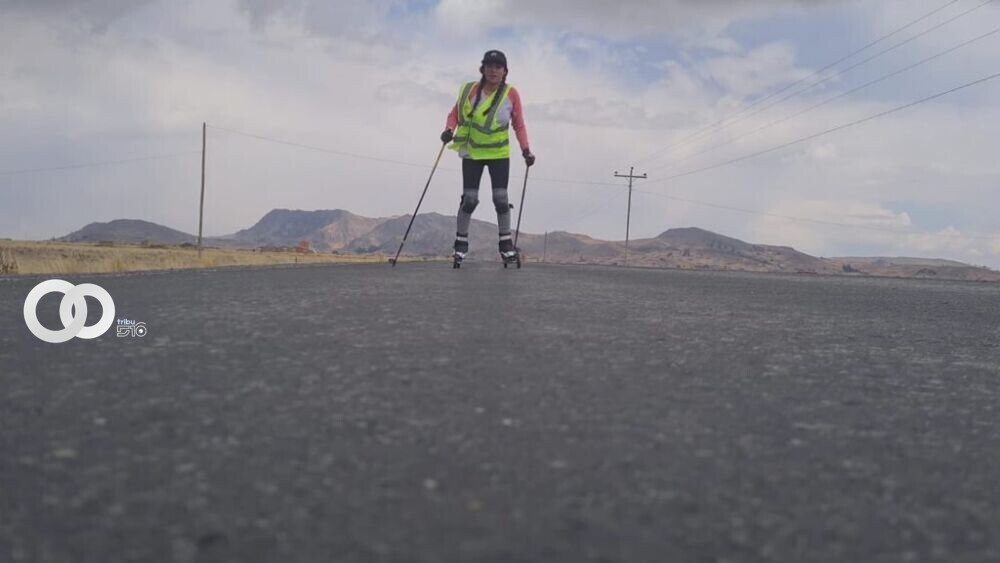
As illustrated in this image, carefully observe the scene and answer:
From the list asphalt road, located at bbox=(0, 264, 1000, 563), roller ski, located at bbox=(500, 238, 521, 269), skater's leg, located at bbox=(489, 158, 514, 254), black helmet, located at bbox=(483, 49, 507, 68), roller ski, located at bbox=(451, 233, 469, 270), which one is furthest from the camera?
roller ski, located at bbox=(500, 238, 521, 269)

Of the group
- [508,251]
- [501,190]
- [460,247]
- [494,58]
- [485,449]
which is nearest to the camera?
[485,449]

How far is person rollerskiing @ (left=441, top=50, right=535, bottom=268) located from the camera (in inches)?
480

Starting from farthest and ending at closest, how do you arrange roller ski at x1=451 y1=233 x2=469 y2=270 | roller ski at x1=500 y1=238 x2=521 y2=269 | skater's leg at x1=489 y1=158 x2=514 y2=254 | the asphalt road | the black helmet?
roller ski at x1=500 y1=238 x2=521 y2=269, roller ski at x1=451 y1=233 x2=469 y2=270, skater's leg at x1=489 y1=158 x2=514 y2=254, the black helmet, the asphalt road

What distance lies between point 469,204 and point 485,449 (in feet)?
36.9

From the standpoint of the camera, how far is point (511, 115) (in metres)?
12.7

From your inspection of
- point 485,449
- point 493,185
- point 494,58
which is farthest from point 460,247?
point 485,449

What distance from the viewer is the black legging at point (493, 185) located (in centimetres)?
1273

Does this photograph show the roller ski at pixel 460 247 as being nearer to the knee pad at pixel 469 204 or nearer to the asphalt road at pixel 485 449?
the knee pad at pixel 469 204

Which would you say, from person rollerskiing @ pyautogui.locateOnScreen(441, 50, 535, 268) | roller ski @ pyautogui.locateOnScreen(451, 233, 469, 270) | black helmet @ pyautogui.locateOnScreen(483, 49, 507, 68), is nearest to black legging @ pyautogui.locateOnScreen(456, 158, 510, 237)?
person rollerskiing @ pyautogui.locateOnScreen(441, 50, 535, 268)

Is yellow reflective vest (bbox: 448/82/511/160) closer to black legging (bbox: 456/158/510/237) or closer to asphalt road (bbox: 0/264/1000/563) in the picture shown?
black legging (bbox: 456/158/510/237)

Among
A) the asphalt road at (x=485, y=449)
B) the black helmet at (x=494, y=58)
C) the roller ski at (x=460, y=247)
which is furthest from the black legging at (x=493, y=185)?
the asphalt road at (x=485, y=449)

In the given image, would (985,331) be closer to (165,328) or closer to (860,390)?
(860,390)

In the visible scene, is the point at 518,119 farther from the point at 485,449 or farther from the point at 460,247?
the point at 485,449

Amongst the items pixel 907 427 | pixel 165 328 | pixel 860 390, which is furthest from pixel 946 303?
pixel 165 328
